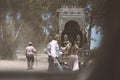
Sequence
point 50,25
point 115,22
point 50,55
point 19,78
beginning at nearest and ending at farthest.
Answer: point 115,22 → point 19,78 → point 50,55 → point 50,25

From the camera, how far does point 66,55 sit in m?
6.69

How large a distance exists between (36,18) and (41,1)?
2898mm

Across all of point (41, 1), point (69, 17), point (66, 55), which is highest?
point (41, 1)

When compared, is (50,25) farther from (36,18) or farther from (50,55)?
(50,55)

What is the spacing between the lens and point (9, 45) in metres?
22.1

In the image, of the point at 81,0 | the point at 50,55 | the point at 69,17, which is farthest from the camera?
the point at 81,0

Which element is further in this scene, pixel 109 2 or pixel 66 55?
pixel 66 55

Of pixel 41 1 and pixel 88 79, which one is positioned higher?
pixel 41 1

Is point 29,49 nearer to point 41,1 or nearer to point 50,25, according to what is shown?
point 41,1

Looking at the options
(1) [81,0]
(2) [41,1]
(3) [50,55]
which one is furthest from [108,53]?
(2) [41,1]

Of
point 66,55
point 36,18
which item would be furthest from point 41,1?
point 66,55

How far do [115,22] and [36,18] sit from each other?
22931mm

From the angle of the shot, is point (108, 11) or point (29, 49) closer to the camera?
point (108, 11)

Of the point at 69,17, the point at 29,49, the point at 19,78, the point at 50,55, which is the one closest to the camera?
the point at 19,78
